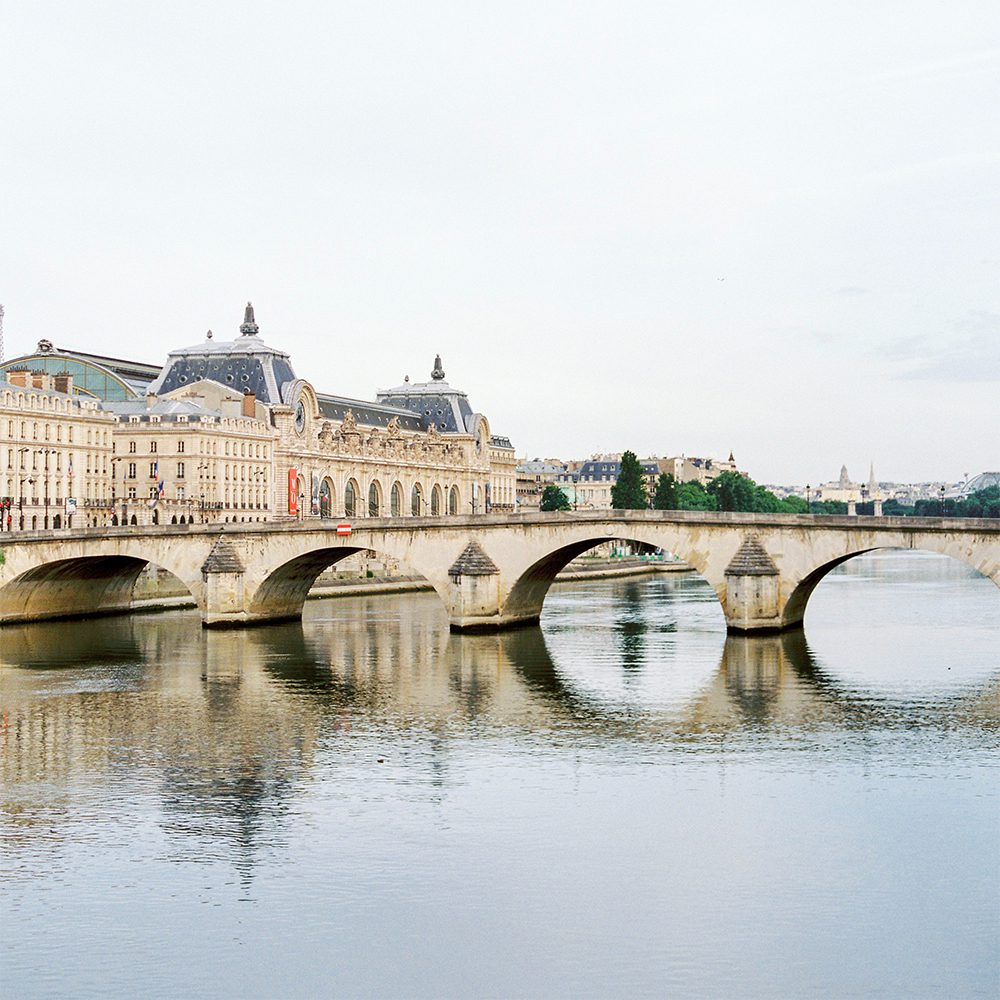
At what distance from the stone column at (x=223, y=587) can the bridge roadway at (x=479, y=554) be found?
7 cm

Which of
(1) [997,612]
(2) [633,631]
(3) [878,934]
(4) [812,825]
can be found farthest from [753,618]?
(3) [878,934]

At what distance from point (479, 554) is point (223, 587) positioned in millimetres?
13461

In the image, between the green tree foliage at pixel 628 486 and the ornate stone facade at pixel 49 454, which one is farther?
the green tree foliage at pixel 628 486

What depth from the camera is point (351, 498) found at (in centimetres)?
16000

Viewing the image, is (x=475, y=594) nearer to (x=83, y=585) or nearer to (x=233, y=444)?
(x=83, y=585)

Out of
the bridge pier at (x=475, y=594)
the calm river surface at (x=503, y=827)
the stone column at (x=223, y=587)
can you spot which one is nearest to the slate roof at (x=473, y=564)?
the bridge pier at (x=475, y=594)

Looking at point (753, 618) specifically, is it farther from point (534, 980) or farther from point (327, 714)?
point (534, 980)

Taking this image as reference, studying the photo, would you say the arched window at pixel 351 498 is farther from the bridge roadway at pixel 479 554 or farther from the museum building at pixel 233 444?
the bridge roadway at pixel 479 554

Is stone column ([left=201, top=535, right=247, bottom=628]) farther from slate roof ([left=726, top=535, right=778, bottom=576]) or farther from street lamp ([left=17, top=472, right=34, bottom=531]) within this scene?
street lamp ([left=17, top=472, right=34, bottom=531])

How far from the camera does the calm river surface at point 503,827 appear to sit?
2956 cm

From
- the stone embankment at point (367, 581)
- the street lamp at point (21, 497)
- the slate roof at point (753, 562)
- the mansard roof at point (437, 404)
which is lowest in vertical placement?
the stone embankment at point (367, 581)

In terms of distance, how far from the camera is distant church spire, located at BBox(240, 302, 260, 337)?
15325 cm

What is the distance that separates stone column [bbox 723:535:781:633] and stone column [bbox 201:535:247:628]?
2518cm

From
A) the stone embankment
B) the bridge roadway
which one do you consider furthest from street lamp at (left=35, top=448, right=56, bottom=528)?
the bridge roadway
